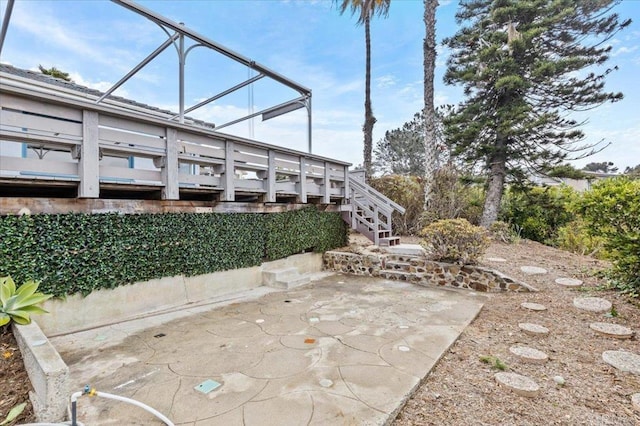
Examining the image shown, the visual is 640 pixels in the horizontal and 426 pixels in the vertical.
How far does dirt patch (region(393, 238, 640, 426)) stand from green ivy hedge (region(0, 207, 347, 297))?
13.2 feet

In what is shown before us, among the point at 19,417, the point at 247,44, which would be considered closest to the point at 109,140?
the point at 19,417

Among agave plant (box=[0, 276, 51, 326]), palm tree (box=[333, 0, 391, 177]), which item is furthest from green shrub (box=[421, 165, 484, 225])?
agave plant (box=[0, 276, 51, 326])

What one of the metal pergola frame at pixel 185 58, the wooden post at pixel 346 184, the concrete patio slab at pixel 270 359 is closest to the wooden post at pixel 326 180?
the metal pergola frame at pixel 185 58

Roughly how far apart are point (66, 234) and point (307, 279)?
4221 millimetres

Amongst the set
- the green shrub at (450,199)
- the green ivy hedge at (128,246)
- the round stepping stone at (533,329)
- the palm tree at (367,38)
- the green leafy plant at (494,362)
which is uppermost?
the palm tree at (367,38)

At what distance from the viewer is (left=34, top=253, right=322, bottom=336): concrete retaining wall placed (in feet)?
12.2

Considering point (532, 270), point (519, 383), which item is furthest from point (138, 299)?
point (532, 270)

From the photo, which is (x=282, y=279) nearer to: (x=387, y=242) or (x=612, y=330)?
(x=387, y=242)

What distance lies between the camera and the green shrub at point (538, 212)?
32.1ft

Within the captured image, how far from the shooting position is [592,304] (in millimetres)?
4359

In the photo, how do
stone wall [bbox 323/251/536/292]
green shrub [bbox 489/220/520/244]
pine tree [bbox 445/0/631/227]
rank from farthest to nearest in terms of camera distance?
pine tree [bbox 445/0/631/227], green shrub [bbox 489/220/520/244], stone wall [bbox 323/251/536/292]

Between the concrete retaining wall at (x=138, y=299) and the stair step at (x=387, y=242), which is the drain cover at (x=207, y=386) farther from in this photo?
the stair step at (x=387, y=242)

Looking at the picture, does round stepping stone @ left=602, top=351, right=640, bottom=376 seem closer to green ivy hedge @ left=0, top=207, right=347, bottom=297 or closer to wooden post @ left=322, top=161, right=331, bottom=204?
green ivy hedge @ left=0, top=207, right=347, bottom=297

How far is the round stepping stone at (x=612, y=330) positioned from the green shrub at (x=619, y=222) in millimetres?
1101
